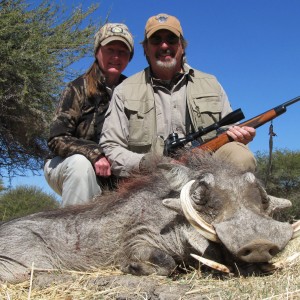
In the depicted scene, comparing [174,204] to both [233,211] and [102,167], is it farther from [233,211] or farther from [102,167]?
[102,167]

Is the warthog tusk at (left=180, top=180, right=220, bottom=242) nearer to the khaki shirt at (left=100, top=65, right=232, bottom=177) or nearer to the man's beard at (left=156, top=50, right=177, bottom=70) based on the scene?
the khaki shirt at (left=100, top=65, right=232, bottom=177)

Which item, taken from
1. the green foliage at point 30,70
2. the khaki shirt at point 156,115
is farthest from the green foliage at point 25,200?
the khaki shirt at point 156,115

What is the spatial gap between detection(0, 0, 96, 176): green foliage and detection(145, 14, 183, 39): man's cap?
18.5ft

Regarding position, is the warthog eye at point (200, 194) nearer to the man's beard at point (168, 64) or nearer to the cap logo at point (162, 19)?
the man's beard at point (168, 64)

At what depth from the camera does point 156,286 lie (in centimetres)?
299

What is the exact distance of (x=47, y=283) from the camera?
3334 mm

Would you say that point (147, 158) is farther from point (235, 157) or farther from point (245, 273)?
point (245, 273)

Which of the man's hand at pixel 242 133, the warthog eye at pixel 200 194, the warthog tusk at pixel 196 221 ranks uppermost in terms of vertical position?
the man's hand at pixel 242 133

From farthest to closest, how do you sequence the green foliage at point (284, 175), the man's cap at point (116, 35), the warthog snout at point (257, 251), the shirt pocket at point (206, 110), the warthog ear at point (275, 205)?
the green foliage at point (284, 175) < the man's cap at point (116, 35) < the shirt pocket at point (206, 110) < the warthog ear at point (275, 205) < the warthog snout at point (257, 251)

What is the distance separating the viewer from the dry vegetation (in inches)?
107

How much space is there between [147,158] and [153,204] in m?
0.65

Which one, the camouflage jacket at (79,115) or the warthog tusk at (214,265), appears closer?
the warthog tusk at (214,265)

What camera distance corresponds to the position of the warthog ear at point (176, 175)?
3756 millimetres

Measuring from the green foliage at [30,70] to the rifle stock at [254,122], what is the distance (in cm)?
634
